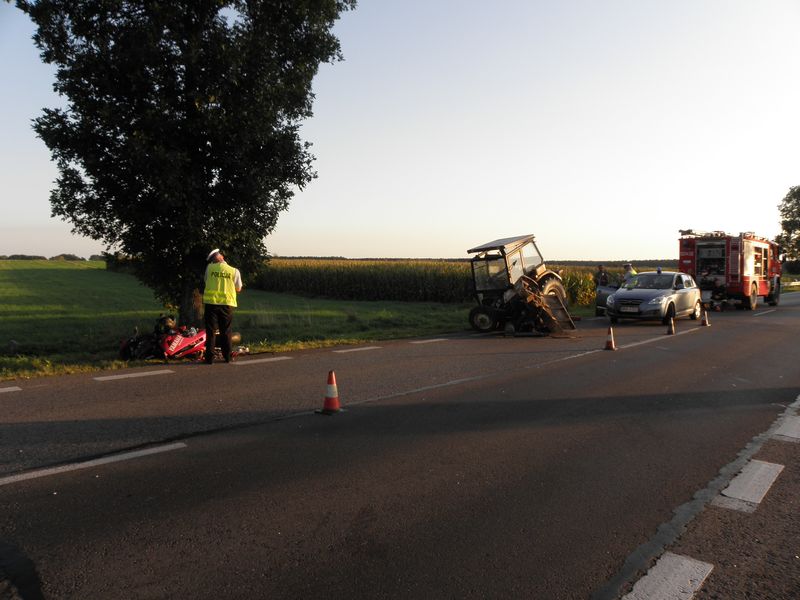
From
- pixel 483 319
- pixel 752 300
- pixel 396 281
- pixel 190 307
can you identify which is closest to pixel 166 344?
pixel 190 307

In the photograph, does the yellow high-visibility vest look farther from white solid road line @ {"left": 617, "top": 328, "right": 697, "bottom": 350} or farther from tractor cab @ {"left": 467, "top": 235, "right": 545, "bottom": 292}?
white solid road line @ {"left": 617, "top": 328, "right": 697, "bottom": 350}

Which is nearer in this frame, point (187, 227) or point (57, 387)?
point (57, 387)

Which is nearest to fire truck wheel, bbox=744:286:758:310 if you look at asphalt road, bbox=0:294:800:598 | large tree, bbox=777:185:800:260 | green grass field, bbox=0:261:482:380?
green grass field, bbox=0:261:482:380

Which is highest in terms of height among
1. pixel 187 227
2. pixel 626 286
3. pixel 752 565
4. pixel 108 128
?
pixel 108 128

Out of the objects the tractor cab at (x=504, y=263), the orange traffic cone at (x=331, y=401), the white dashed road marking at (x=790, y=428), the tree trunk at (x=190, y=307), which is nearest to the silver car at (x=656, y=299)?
the tractor cab at (x=504, y=263)

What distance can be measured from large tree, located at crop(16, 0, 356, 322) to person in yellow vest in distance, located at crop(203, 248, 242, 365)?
1441mm

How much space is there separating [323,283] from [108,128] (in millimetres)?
31744

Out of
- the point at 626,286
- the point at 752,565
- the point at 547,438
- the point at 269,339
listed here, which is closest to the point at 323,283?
the point at 626,286

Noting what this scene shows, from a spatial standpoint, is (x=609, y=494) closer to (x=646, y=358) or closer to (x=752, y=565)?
(x=752, y=565)

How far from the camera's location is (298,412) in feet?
23.0

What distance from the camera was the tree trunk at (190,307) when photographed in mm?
12891

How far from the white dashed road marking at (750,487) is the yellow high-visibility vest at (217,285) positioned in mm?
8096

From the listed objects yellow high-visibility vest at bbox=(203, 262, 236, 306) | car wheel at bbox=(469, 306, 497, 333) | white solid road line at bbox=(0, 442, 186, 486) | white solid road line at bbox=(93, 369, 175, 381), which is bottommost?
white solid road line at bbox=(0, 442, 186, 486)

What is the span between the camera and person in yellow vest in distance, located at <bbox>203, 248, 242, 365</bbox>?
10.7 metres
